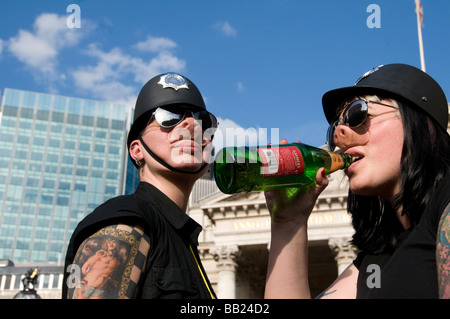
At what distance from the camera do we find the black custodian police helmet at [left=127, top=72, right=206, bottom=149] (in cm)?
322

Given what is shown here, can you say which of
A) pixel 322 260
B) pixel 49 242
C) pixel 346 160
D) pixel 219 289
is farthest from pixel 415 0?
pixel 49 242

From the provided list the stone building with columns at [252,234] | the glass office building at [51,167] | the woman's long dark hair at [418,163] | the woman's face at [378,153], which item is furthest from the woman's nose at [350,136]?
the glass office building at [51,167]

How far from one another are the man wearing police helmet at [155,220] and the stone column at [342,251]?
2510cm

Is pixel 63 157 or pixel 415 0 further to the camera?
pixel 63 157

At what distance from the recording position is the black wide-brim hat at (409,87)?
2.74 meters

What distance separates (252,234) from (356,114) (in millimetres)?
27462

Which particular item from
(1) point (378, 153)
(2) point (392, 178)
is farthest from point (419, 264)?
(1) point (378, 153)

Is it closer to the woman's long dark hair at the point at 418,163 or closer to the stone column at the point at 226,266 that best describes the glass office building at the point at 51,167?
the stone column at the point at 226,266

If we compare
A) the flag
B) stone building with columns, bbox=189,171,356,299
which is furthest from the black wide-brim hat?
the flag

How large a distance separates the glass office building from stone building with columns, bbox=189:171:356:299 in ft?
247

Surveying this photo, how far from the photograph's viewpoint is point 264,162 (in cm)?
327

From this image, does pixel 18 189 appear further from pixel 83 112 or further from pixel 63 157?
pixel 83 112

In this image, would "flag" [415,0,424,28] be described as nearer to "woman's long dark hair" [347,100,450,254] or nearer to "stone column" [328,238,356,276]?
"stone column" [328,238,356,276]
